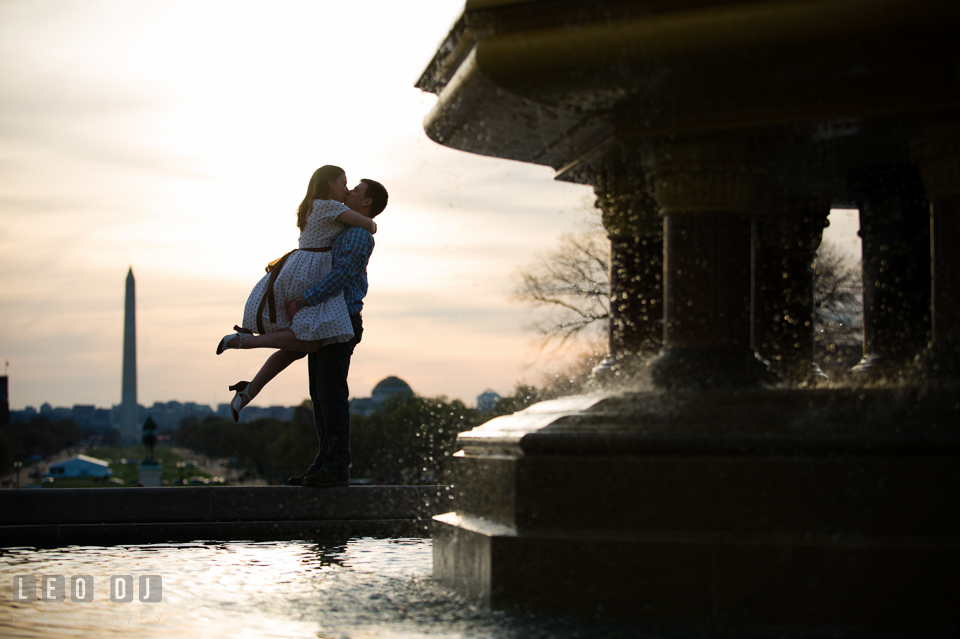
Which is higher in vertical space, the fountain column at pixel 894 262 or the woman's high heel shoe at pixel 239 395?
the fountain column at pixel 894 262

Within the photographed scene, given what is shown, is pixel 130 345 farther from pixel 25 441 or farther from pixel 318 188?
pixel 318 188

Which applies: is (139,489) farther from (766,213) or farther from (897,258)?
(897,258)

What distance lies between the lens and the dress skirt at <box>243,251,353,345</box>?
6172 millimetres

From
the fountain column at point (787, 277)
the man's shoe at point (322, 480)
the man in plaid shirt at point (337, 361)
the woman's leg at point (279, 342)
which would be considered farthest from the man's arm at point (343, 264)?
the fountain column at point (787, 277)

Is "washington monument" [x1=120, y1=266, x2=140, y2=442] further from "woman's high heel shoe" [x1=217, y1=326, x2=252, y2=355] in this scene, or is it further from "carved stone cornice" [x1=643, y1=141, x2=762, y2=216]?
"carved stone cornice" [x1=643, y1=141, x2=762, y2=216]

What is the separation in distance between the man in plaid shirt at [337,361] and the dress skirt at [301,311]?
54 mm

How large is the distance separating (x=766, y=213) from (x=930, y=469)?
2498 millimetres

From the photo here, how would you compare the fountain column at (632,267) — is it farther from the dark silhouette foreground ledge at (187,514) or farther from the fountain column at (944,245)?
the dark silhouette foreground ledge at (187,514)

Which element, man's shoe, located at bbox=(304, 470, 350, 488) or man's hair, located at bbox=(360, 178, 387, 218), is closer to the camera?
man's shoe, located at bbox=(304, 470, 350, 488)

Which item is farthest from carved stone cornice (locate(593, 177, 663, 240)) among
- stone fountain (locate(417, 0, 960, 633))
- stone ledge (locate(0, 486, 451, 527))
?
stone ledge (locate(0, 486, 451, 527))

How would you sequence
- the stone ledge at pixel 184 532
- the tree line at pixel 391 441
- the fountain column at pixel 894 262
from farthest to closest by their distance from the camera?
the tree line at pixel 391 441 → the stone ledge at pixel 184 532 → the fountain column at pixel 894 262

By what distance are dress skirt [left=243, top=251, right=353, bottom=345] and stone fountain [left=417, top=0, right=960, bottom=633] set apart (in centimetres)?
157

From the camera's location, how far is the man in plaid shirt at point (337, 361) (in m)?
6.21

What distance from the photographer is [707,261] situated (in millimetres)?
4652
